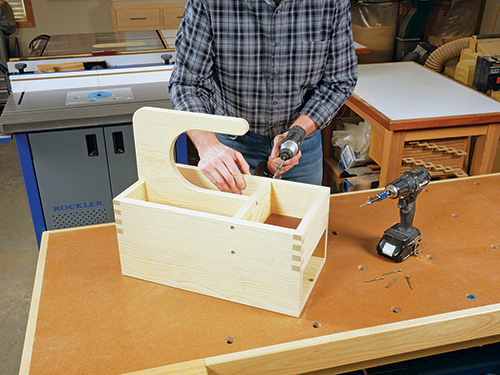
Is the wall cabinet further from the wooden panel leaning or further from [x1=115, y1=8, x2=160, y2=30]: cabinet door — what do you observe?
the wooden panel leaning

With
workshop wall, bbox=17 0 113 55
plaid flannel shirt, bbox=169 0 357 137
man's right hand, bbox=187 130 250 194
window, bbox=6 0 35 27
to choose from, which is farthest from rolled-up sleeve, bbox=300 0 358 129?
window, bbox=6 0 35 27

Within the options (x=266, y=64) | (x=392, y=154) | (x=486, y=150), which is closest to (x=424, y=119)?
(x=392, y=154)

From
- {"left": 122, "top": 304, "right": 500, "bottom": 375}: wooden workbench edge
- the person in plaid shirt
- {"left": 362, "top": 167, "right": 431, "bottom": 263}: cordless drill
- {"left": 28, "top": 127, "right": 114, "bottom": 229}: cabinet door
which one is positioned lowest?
{"left": 28, "top": 127, "right": 114, "bottom": 229}: cabinet door

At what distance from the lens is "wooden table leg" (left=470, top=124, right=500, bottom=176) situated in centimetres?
202

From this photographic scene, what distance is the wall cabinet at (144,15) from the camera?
15.1 feet

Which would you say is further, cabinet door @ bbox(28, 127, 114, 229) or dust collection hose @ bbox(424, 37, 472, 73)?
dust collection hose @ bbox(424, 37, 472, 73)

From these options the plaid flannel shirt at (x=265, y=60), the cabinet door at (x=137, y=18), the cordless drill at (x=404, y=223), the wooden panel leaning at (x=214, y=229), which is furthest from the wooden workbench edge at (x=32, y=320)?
the cabinet door at (x=137, y=18)

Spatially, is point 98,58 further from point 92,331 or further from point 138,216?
point 92,331

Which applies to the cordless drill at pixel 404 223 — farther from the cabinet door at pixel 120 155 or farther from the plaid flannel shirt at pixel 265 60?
the cabinet door at pixel 120 155

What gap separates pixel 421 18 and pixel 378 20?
34 centimetres

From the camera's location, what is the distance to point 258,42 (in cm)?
143

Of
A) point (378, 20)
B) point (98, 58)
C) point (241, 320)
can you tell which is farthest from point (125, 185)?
point (378, 20)

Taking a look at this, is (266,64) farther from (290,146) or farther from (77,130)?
(77,130)

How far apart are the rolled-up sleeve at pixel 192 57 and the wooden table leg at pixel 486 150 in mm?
1276
